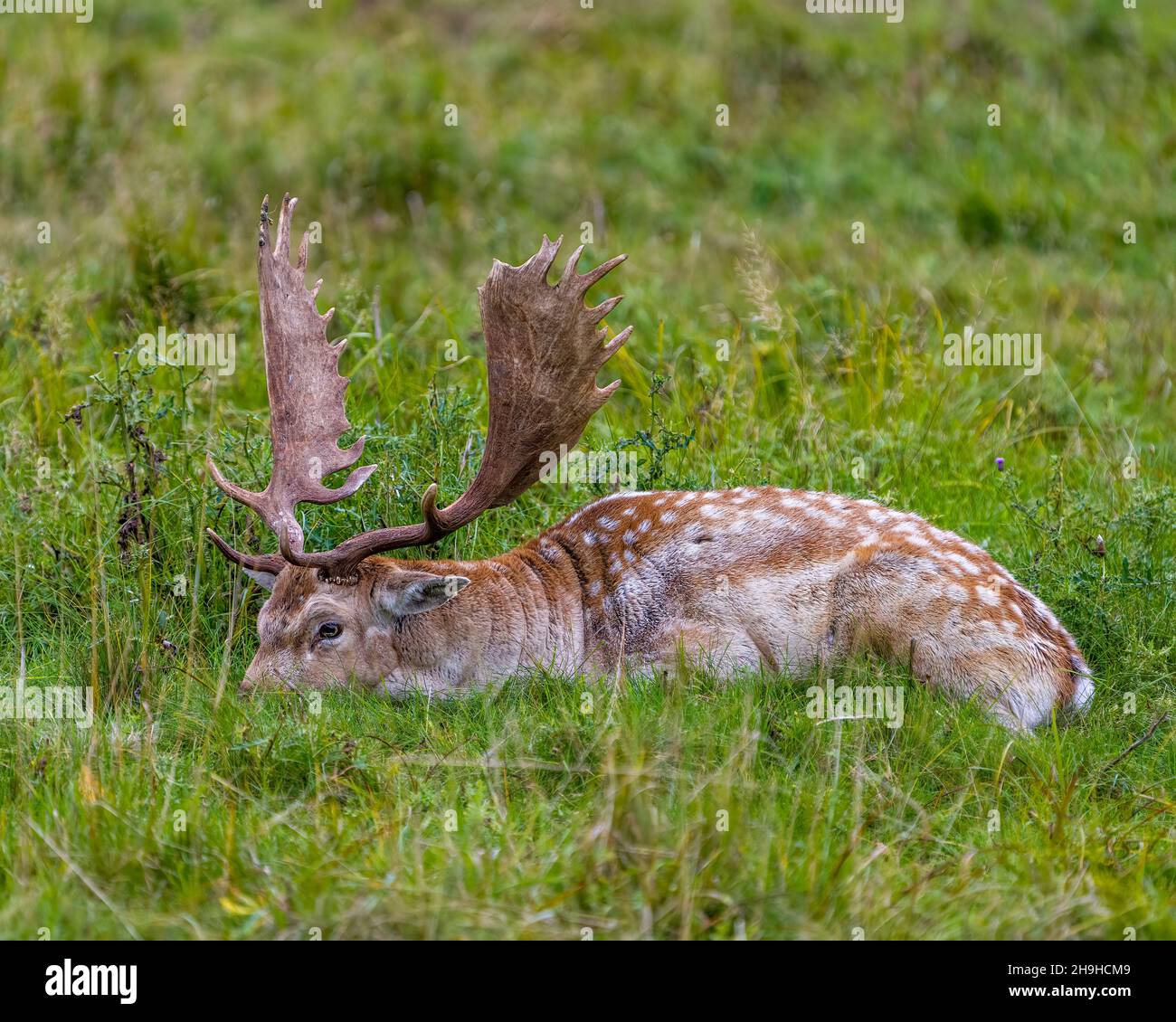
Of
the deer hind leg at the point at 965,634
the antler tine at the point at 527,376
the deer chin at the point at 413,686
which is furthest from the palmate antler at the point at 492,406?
the deer hind leg at the point at 965,634

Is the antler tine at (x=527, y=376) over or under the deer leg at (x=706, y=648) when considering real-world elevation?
over

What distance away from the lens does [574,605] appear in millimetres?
6227

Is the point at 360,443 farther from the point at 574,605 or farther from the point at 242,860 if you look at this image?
the point at 242,860

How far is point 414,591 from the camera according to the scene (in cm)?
588

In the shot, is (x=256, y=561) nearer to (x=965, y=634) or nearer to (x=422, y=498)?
(x=422, y=498)

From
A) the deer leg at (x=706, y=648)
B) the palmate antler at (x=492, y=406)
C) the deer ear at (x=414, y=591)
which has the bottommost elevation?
the deer leg at (x=706, y=648)

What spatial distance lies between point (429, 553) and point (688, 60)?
7.49 metres

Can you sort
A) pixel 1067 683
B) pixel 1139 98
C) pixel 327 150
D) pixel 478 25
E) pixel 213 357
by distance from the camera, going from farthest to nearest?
pixel 478 25, pixel 1139 98, pixel 327 150, pixel 213 357, pixel 1067 683

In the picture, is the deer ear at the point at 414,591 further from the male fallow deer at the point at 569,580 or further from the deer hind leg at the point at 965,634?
the deer hind leg at the point at 965,634

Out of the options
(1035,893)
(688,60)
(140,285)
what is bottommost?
(1035,893)

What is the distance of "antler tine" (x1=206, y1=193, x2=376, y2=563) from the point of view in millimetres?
6027

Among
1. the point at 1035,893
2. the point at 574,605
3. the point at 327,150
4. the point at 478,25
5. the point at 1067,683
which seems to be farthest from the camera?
the point at 478,25

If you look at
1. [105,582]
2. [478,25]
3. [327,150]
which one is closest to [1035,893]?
[105,582]

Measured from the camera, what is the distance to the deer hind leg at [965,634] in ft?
18.7
